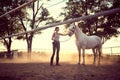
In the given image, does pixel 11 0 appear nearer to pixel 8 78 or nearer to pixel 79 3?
pixel 79 3

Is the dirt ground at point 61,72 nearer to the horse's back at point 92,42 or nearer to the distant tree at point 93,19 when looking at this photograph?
the horse's back at point 92,42

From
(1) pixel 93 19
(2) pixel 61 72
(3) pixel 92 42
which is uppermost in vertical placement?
(1) pixel 93 19

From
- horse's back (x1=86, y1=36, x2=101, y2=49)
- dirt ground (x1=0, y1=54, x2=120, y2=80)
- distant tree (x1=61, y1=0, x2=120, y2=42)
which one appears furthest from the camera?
distant tree (x1=61, y1=0, x2=120, y2=42)

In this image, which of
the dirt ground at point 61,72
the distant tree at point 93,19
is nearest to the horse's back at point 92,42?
the dirt ground at point 61,72

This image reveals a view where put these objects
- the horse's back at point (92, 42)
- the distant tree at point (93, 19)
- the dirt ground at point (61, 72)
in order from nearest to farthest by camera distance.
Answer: the dirt ground at point (61, 72) < the horse's back at point (92, 42) < the distant tree at point (93, 19)

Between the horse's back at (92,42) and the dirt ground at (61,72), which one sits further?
the horse's back at (92,42)

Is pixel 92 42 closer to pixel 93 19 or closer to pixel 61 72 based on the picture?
pixel 61 72

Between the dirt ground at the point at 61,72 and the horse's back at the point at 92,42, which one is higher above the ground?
the horse's back at the point at 92,42

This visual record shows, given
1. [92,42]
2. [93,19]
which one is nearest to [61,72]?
[92,42]

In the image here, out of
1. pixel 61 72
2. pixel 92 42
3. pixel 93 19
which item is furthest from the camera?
pixel 93 19

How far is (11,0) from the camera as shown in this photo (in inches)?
1058

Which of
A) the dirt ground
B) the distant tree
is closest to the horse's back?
the dirt ground

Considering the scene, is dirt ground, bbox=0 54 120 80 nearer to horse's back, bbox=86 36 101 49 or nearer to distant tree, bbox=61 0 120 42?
horse's back, bbox=86 36 101 49

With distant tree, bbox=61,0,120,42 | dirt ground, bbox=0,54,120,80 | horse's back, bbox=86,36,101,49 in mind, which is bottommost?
dirt ground, bbox=0,54,120,80
